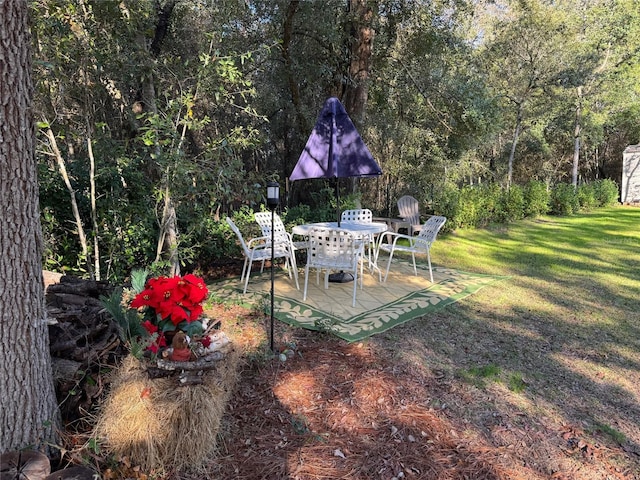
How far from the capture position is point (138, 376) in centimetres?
183

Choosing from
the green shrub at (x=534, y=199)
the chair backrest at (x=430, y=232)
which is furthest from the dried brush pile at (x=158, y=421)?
the green shrub at (x=534, y=199)

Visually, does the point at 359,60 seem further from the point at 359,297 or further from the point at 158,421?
the point at 158,421

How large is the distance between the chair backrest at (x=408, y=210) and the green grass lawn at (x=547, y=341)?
135 centimetres

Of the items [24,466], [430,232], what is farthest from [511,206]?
[24,466]

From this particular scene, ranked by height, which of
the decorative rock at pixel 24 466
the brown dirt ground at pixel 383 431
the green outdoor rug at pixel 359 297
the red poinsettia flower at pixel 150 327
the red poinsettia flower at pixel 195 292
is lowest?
the brown dirt ground at pixel 383 431

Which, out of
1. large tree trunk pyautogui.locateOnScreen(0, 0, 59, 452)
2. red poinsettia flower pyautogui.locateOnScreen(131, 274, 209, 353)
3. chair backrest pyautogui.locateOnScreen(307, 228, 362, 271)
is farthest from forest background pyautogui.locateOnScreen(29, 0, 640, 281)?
red poinsettia flower pyautogui.locateOnScreen(131, 274, 209, 353)

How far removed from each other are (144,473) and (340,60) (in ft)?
20.9

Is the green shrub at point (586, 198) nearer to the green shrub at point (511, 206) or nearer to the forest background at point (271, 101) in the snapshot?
the forest background at point (271, 101)

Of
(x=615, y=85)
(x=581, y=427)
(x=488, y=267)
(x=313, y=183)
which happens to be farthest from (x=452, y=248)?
(x=615, y=85)

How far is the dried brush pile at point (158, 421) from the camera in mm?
1728

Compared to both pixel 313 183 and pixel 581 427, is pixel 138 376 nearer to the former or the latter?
pixel 581 427

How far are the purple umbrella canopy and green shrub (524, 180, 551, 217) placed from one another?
8.56 m

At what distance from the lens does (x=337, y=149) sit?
4570 millimetres

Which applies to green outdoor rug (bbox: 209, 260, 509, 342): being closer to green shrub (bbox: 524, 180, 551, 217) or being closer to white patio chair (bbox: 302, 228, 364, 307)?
white patio chair (bbox: 302, 228, 364, 307)
